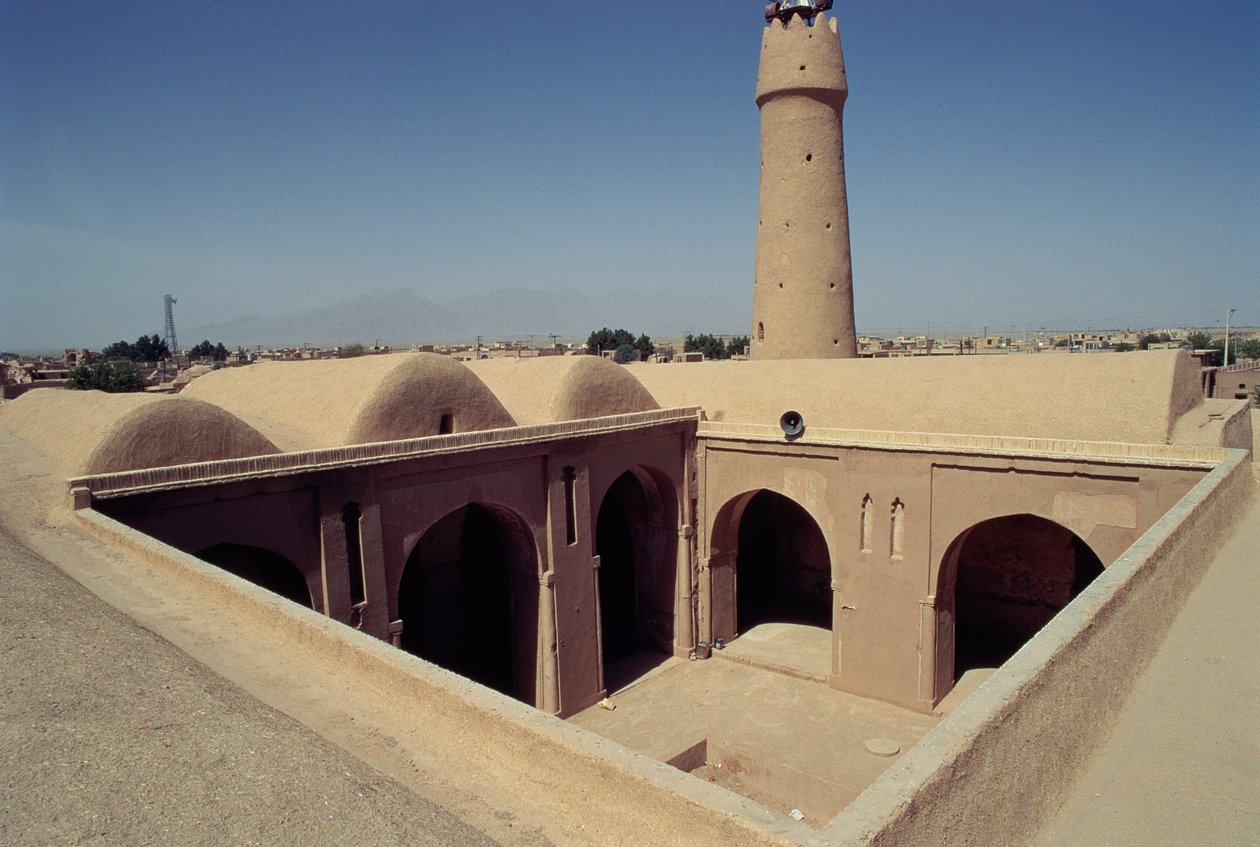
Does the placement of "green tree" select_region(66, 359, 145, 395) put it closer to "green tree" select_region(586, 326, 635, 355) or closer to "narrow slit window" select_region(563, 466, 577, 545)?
"narrow slit window" select_region(563, 466, 577, 545)

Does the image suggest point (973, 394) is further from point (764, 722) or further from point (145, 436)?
point (145, 436)

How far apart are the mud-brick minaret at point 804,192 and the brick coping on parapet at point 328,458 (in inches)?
220

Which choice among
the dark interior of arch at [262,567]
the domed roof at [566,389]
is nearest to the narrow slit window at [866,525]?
the domed roof at [566,389]

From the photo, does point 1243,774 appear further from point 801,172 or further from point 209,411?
point 801,172

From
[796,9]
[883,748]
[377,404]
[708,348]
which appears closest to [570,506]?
[377,404]

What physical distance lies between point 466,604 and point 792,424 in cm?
722

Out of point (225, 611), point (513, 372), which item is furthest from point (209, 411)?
point (513, 372)

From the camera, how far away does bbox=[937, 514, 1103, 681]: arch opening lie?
1534cm

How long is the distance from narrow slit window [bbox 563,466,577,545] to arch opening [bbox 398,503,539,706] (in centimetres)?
106

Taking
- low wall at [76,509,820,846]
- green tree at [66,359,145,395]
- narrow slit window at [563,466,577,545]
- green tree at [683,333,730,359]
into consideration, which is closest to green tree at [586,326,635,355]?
green tree at [683,333,730,359]

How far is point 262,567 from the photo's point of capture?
10.6 meters

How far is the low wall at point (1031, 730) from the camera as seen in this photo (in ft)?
10.2

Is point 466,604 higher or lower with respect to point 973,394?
lower

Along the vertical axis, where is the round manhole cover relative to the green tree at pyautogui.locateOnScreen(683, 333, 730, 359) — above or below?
below
